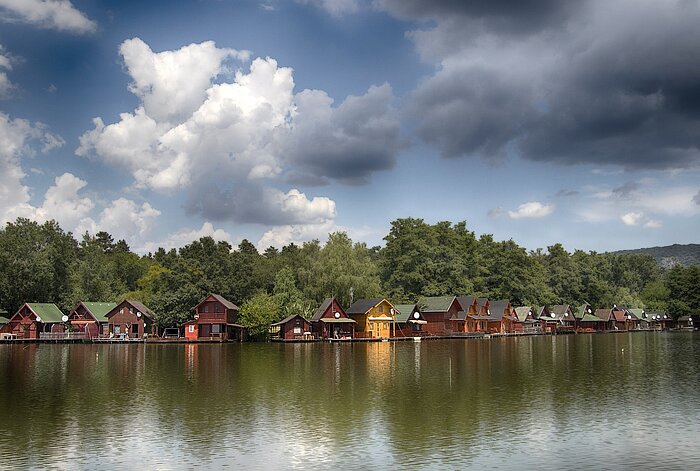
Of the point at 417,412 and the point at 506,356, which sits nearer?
the point at 417,412

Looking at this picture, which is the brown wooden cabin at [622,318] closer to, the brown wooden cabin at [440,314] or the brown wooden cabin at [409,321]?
the brown wooden cabin at [440,314]

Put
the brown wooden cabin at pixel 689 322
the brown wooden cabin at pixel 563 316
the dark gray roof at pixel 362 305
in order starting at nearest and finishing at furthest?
the dark gray roof at pixel 362 305, the brown wooden cabin at pixel 563 316, the brown wooden cabin at pixel 689 322

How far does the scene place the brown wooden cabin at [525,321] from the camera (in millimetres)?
126688

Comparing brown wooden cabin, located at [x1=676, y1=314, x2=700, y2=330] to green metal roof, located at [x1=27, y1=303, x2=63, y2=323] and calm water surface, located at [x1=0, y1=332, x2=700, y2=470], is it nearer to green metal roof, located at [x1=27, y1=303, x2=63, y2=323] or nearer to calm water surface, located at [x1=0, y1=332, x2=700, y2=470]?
calm water surface, located at [x1=0, y1=332, x2=700, y2=470]

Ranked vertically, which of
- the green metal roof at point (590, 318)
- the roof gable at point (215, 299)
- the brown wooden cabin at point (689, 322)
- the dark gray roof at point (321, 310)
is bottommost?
the brown wooden cabin at point (689, 322)

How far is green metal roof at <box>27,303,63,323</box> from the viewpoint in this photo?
10182 centimetres

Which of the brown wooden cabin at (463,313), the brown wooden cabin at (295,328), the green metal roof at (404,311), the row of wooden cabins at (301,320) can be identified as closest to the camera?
the brown wooden cabin at (295,328)

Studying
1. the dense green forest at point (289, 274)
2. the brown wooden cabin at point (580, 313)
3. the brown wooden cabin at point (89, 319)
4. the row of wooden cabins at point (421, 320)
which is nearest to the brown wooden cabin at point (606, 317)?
the brown wooden cabin at point (580, 313)

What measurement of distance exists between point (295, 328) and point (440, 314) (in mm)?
27164

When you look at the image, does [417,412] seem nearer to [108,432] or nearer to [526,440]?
[526,440]

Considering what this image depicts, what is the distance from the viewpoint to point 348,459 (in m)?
21.7

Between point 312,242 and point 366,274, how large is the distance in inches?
489

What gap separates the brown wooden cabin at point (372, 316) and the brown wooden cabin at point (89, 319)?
3966 centimetres

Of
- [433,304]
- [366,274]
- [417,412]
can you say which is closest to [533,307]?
[433,304]
